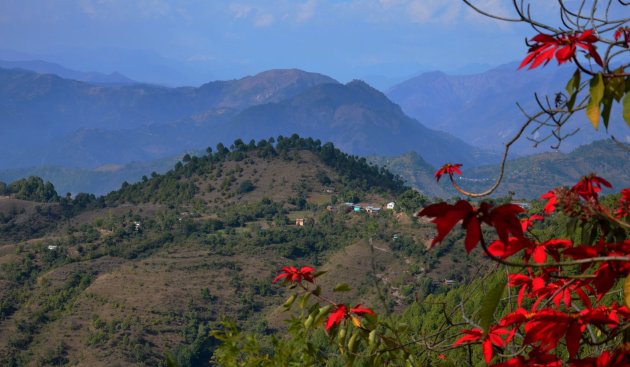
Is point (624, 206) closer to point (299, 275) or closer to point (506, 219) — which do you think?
point (506, 219)

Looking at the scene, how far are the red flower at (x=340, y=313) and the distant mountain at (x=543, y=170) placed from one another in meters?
105

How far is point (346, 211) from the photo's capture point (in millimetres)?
44594

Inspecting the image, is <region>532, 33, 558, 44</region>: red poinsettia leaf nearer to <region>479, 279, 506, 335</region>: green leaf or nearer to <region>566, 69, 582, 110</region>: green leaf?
<region>566, 69, 582, 110</region>: green leaf

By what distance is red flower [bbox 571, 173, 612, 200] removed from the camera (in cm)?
169

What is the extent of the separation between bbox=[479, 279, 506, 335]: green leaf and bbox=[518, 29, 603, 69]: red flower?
441 mm

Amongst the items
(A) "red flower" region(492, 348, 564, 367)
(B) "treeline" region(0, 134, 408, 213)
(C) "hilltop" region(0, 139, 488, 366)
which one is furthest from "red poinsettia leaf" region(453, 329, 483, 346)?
(B) "treeline" region(0, 134, 408, 213)

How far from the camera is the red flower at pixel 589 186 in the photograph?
5.54 feet

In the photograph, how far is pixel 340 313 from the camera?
2100 millimetres

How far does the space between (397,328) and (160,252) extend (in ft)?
127

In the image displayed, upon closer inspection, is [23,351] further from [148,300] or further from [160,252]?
[160,252]

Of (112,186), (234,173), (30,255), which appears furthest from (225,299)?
(112,186)

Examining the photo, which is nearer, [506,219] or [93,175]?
[506,219]

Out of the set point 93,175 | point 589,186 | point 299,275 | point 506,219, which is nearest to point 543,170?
point 93,175

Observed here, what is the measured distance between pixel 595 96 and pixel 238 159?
54.5 metres
